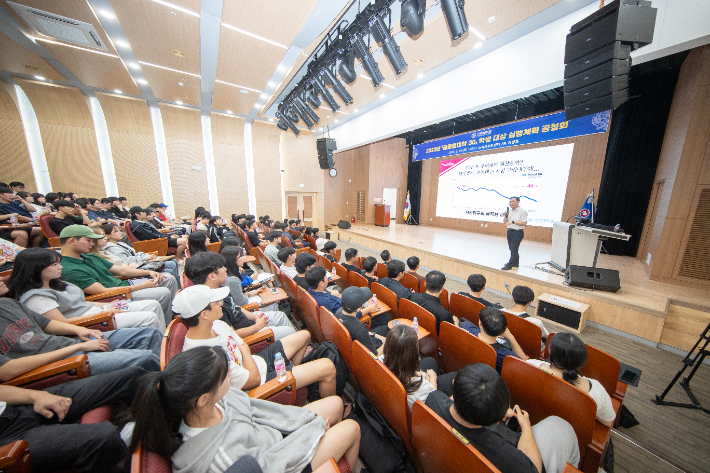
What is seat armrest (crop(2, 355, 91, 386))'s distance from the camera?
1.21 m

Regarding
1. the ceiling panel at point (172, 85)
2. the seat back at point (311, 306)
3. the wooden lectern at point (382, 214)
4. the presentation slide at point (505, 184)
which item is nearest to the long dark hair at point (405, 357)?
the seat back at point (311, 306)

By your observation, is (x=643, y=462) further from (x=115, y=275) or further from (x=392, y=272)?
(x=115, y=275)

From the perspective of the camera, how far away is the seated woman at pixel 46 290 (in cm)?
161

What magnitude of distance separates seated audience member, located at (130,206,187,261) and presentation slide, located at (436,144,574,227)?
8.89 meters

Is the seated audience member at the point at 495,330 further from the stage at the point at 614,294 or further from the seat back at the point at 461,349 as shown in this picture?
the stage at the point at 614,294

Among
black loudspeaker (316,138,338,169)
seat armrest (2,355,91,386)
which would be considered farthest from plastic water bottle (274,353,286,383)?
black loudspeaker (316,138,338,169)

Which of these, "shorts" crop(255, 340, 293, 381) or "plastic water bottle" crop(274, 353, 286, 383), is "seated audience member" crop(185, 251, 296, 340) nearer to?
"shorts" crop(255, 340, 293, 381)

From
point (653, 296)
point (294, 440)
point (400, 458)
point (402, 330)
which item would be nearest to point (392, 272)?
point (402, 330)

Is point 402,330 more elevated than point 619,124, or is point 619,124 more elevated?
point 619,124

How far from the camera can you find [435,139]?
360 inches

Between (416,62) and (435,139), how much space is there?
16.8ft

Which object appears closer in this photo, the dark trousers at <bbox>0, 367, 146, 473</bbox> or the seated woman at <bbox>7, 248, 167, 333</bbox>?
the dark trousers at <bbox>0, 367, 146, 473</bbox>

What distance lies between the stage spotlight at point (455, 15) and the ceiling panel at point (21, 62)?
291 inches

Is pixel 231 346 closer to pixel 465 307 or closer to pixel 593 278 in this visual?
pixel 465 307
